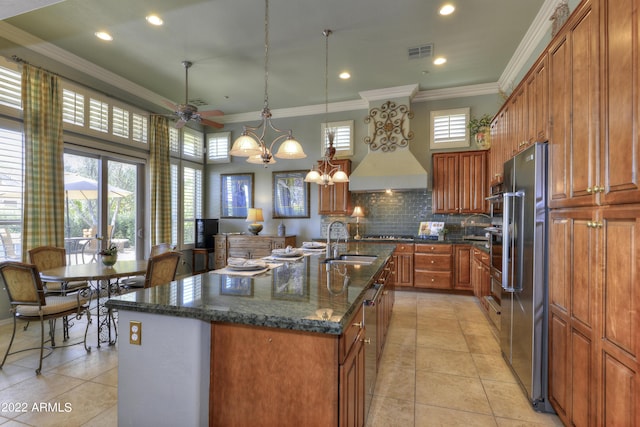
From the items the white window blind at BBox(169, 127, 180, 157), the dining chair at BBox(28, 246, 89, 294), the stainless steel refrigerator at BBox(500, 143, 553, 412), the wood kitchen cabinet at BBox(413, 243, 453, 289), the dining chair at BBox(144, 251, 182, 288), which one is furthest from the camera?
the white window blind at BBox(169, 127, 180, 157)

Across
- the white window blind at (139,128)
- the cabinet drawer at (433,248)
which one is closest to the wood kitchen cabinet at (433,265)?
the cabinet drawer at (433,248)

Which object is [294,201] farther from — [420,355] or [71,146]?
[420,355]

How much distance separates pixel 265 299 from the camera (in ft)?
4.88

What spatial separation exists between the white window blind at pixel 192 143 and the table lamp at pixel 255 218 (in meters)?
1.85

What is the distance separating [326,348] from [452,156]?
16.2 feet

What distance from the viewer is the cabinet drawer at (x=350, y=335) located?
1.23 m

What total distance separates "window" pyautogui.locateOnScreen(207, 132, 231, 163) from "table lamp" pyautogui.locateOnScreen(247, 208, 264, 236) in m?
1.46

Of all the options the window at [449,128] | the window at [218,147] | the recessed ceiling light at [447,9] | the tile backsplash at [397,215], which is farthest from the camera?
the window at [218,147]

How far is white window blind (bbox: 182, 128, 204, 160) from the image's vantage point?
640 centimetres

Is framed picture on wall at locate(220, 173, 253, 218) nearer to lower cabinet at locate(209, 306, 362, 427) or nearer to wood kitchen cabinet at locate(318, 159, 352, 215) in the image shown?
wood kitchen cabinet at locate(318, 159, 352, 215)

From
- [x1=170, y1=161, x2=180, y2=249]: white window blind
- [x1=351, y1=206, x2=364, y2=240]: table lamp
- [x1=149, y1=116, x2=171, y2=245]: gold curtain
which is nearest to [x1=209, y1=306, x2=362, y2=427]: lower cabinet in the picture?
[x1=351, y1=206, x2=364, y2=240]: table lamp

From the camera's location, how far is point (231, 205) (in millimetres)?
6879

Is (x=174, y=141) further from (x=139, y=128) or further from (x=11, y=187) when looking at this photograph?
(x=11, y=187)

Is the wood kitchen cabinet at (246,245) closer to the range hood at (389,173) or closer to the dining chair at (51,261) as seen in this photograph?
the range hood at (389,173)
